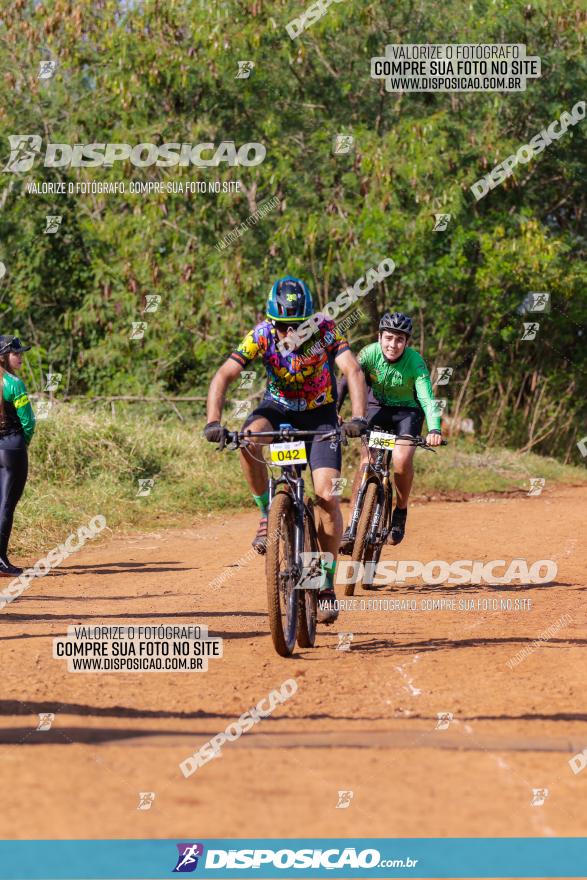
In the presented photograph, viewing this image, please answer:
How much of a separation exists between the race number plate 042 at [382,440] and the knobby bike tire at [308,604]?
2458 mm

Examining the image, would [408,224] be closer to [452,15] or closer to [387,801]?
[452,15]

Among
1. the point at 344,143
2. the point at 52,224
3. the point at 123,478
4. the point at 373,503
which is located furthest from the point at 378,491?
the point at 52,224

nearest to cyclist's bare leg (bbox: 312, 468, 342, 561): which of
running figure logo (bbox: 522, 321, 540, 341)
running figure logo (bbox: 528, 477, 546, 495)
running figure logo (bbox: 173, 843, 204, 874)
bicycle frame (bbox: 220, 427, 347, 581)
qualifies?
bicycle frame (bbox: 220, 427, 347, 581)

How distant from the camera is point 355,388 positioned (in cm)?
784

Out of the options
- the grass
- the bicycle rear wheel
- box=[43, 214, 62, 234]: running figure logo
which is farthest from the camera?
box=[43, 214, 62, 234]: running figure logo

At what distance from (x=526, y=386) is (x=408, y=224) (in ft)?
20.8

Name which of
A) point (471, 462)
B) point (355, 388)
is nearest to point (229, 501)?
point (471, 462)

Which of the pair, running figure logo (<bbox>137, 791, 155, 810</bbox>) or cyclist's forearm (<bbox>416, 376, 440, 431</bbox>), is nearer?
running figure logo (<bbox>137, 791, 155, 810</bbox>)

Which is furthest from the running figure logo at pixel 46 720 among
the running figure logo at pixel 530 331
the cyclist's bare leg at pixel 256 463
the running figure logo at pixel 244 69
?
the running figure logo at pixel 530 331

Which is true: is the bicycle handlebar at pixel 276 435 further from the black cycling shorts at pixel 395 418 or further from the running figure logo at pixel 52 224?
the running figure logo at pixel 52 224

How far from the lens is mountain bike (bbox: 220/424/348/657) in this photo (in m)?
7.04

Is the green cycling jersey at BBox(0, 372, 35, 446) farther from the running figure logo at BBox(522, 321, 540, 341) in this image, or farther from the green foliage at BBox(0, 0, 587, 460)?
the running figure logo at BBox(522, 321, 540, 341)

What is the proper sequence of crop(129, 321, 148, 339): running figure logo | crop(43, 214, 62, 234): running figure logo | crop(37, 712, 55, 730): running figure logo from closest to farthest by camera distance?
1. crop(37, 712, 55, 730): running figure logo
2. crop(129, 321, 148, 339): running figure logo
3. crop(43, 214, 62, 234): running figure logo

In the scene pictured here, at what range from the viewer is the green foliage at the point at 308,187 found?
19891 mm
